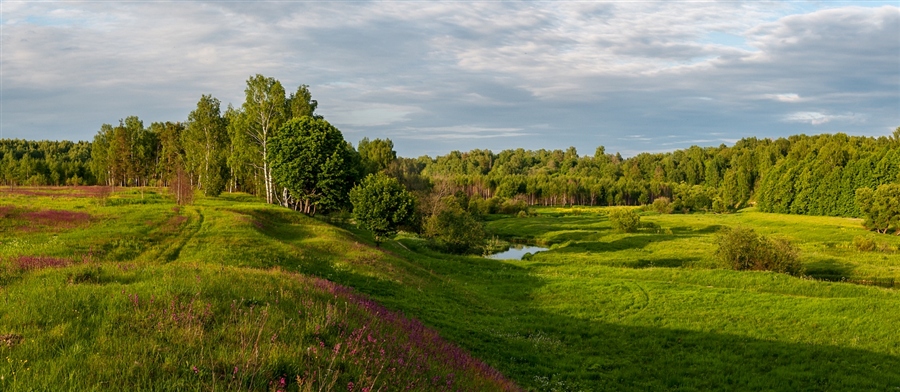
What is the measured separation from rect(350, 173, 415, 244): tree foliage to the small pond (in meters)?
18.6

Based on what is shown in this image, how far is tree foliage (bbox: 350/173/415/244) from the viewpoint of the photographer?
48125 mm

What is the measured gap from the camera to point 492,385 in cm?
916

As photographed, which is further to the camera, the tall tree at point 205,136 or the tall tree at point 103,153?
the tall tree at point 103,153

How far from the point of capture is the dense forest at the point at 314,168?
61656mm

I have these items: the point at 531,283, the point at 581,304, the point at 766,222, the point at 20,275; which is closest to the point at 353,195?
→ the point at 531,283

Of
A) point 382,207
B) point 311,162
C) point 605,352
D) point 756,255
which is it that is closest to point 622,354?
point 605,352

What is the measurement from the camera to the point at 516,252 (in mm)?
73000

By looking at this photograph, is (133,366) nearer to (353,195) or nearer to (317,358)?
(317,358)

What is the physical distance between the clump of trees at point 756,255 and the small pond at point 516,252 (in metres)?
25.8

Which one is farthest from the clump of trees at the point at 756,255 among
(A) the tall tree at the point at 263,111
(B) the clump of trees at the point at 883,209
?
(A) the tall tree at the point at 263,111

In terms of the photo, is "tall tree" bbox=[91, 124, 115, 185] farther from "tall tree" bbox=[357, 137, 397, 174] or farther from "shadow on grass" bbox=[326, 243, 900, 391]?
"shadow on grass" bbox=[326, 243, 900, 391]

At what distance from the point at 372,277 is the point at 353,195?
25339 millimetres

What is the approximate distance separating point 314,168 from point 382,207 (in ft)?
56.3

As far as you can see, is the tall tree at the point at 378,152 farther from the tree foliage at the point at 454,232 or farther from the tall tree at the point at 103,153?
the tall tree at the point at 103,153
